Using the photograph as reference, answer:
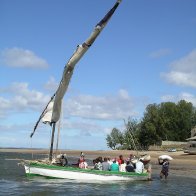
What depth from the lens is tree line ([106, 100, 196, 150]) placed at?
114 meters

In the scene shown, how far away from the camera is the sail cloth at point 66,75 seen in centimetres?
2438

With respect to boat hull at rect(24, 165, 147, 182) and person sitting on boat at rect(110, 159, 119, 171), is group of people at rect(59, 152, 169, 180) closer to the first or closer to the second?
person sitting on boat at rect(110, 159, 119, 171)

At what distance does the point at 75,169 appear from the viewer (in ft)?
100

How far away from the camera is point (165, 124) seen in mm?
113125

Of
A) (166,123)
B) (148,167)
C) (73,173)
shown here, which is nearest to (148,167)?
(148,167)

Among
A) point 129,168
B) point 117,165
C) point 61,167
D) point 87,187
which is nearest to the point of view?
point 87,187

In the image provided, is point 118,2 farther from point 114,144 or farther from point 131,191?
point 114,144

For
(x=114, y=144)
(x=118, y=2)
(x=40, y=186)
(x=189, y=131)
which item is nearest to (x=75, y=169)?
(x=40, y=186)

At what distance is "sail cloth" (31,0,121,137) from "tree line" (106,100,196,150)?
274 ft

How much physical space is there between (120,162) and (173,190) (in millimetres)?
5771

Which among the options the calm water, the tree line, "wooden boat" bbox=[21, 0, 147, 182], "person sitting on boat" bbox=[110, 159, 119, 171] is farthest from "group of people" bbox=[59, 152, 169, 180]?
the tree line

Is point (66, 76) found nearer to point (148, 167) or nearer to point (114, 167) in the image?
point (114, 167)

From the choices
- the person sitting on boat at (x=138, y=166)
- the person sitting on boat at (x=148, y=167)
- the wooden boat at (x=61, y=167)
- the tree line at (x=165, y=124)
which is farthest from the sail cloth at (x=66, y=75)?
the tree line at (x=165, y=124)

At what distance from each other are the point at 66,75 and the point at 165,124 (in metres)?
88.6
